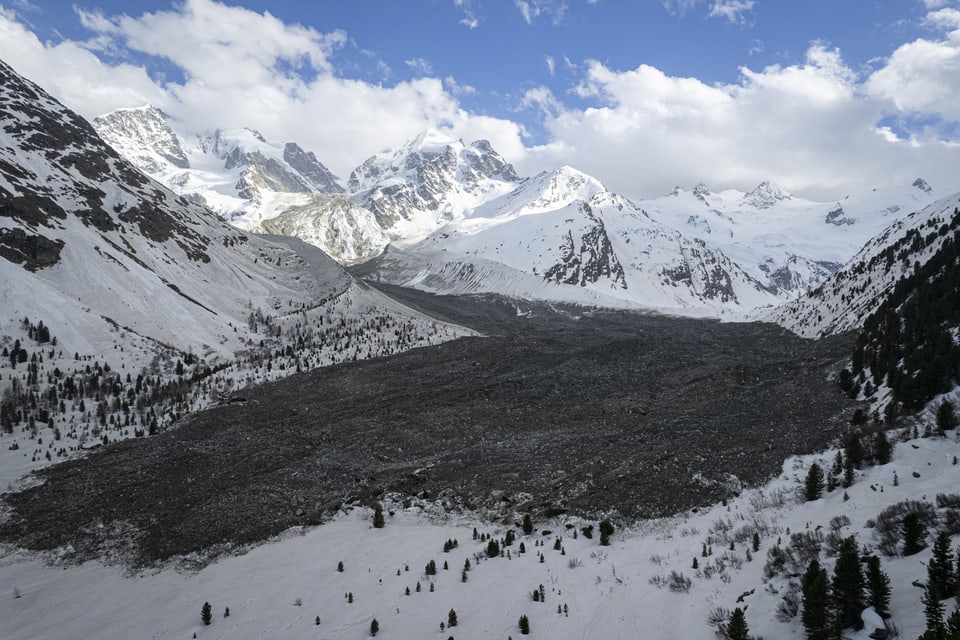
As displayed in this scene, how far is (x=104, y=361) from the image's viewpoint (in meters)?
44.3

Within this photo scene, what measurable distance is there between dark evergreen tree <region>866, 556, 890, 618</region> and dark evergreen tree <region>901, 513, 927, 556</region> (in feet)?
4.74

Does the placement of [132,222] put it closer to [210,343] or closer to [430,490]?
[210,343]

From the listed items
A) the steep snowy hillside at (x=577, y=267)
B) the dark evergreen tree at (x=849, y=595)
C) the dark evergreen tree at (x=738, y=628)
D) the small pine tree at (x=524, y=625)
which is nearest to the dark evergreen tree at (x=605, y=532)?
the small pine tree at (x=524, y=625)

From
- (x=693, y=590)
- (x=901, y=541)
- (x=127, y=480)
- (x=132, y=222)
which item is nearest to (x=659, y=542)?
(x=693, y=590)

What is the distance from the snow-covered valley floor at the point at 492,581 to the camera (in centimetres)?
959

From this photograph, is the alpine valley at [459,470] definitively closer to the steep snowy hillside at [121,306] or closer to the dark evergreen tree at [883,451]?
the dark evergreen tree at [883,451]

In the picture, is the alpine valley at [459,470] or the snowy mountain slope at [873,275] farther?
the snowy mountain slope at [873,275]

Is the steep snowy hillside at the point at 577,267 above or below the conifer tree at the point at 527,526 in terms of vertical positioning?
above

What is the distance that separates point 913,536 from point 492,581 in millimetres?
7796

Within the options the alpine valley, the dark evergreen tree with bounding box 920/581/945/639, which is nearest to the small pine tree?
the alpine valley

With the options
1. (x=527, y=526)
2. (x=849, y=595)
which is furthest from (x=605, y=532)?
(x=849, y=595)

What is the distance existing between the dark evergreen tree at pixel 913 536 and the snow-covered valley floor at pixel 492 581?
130 mm

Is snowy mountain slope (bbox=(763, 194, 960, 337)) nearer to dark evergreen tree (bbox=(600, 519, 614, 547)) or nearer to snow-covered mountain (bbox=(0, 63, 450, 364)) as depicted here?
dark evergreen tree (bbox=(600, 519, 614, 547))

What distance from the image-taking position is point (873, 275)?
51250 mm
